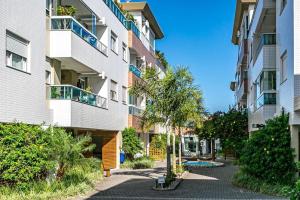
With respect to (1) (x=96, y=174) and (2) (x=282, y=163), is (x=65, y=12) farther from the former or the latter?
(2) (x=282, y=163)

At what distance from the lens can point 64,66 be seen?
25922mm

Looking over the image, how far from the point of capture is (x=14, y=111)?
1802cm

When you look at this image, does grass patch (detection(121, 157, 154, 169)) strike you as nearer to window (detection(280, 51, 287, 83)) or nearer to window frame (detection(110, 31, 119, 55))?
window frame (detection(110, 31, 119, 55))

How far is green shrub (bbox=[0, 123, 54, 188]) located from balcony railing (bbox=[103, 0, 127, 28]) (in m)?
13.9

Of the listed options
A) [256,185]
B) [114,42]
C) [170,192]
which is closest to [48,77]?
[170,192]

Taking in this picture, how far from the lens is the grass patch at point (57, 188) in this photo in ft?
54.8

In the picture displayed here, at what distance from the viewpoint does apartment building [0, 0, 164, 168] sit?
17922 millimetres

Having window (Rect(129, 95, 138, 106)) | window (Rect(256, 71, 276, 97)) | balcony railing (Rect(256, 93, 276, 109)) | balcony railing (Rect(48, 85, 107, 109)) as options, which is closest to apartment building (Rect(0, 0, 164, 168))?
balcony railing (Rect(48, 85, 107, 109))

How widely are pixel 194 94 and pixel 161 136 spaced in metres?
22.7

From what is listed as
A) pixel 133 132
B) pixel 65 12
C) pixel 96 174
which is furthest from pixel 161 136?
pixel 65 12

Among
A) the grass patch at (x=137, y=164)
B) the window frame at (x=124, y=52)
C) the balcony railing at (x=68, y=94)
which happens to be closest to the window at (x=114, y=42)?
the window frame at (x=124, y=52)

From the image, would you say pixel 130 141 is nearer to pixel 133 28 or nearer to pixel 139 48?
pixel 133 28

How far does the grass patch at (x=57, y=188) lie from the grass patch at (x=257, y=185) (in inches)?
268

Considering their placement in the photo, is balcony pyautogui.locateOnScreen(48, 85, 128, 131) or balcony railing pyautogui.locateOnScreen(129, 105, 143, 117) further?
balcony railing pyautogui.locateOnScreen(129, 105, 143, 117)
